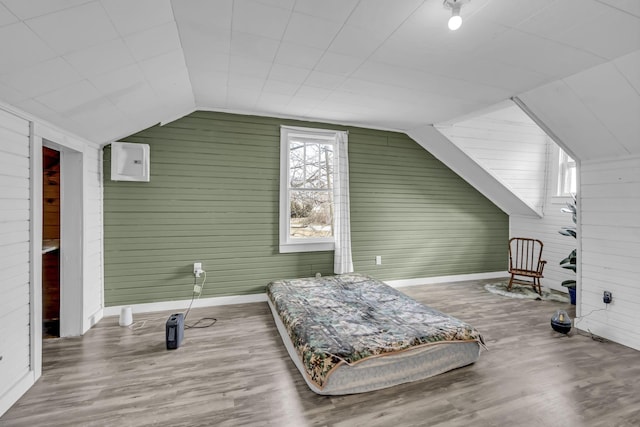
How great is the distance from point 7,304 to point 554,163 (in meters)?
6.47

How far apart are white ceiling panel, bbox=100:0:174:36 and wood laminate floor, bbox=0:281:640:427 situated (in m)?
2.26

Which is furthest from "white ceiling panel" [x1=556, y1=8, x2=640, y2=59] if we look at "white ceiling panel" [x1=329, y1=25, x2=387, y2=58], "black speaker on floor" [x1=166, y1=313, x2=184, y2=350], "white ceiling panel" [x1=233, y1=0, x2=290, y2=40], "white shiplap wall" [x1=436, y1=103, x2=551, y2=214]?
"black speaker on floor" [x1=166, y1=313, x2=184, y2=350]

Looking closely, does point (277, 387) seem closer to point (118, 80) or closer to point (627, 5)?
point (118, 80)

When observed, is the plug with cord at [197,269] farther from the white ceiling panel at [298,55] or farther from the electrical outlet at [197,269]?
the white ceiling panel at [298,55]

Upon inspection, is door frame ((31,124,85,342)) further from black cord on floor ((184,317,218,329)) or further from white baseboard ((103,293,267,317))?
black cord on floor ((184,317,218,329))

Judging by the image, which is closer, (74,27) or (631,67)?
(74,27)

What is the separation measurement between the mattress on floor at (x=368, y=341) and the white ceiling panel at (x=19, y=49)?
2338mm

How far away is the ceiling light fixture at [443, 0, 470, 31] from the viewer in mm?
1603

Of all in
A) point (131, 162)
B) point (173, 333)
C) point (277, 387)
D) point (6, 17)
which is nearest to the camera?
point (6, 17)

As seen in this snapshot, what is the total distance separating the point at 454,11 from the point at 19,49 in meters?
2.25

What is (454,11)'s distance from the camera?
5.47ft

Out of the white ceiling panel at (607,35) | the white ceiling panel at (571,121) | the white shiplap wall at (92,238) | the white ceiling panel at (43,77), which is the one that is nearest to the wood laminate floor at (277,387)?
the white shiplap wall at (92,238)

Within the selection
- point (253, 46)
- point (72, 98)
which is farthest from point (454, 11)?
point (72, 98)

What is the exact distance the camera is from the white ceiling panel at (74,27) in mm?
1402
